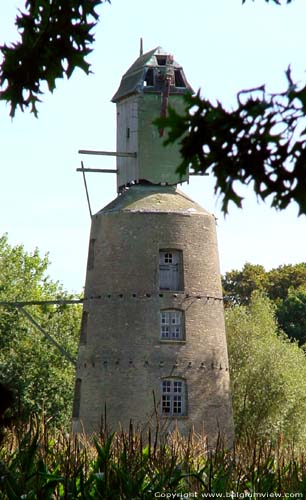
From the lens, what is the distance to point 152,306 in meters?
36.0

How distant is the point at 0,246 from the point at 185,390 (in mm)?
18654

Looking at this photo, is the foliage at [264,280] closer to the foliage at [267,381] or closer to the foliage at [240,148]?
the foliage at [267,381]

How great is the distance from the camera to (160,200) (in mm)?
37812

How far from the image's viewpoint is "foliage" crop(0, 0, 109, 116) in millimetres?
10617

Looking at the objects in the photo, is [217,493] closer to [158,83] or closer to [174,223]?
[174,223]

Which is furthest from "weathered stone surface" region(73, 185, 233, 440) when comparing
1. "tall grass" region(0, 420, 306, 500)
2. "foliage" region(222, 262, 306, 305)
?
"foliage" region(222, 262, 306, 305)

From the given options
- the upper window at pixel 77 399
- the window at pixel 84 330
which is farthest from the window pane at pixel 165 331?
the upper window at pixel 77 399

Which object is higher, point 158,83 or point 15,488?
point 158,83

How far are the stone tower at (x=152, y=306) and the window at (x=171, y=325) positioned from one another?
29 mm

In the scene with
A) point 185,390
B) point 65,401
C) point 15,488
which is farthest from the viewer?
point 65,401

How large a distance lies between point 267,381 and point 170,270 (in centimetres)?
960

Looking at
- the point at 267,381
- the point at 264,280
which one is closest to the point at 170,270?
the point at 267,381

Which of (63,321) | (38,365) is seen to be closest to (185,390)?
(38,365)

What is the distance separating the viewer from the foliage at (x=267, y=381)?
4362 centimetres
